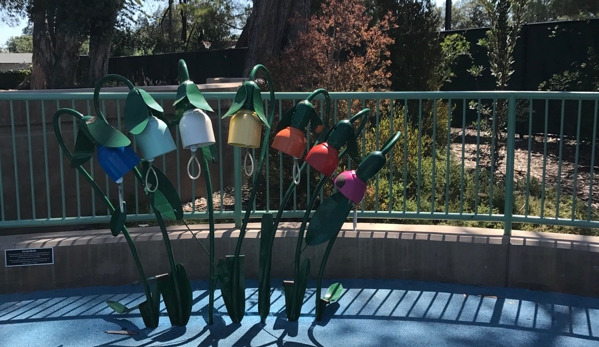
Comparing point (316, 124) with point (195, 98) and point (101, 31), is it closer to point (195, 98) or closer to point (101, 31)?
point (195, 98)

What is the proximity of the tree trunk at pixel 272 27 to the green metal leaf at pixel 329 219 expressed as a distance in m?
6.56

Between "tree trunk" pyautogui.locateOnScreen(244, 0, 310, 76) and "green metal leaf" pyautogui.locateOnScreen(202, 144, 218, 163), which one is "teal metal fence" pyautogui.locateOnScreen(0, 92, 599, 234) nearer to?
"green metal leaf" pyautogui.locateOnScreen(202, 144, 218, 163)

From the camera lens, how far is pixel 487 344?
423 centimetres

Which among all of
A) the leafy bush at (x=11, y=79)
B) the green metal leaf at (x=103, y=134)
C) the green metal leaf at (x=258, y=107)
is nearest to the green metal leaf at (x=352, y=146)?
the green metal leaf at (x=258, y=107)

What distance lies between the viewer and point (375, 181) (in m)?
5.79

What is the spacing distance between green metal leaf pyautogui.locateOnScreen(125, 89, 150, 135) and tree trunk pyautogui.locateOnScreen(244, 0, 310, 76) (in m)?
6.69

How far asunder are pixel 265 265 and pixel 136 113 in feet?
4.45

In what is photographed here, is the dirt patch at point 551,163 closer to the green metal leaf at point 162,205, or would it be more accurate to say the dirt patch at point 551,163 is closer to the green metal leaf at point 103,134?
the green metal leaf at point 162,205

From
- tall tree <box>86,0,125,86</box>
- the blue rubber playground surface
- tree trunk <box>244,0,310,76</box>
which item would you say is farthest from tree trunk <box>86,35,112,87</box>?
the blue rubber playground surface

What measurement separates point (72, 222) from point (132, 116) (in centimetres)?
173

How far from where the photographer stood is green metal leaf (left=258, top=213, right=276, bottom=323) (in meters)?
4.48

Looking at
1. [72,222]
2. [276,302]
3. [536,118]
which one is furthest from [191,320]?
[536,118]

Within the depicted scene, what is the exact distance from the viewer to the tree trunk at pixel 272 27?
10.6m

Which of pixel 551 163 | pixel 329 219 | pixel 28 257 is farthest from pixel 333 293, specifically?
pixel 551 163
